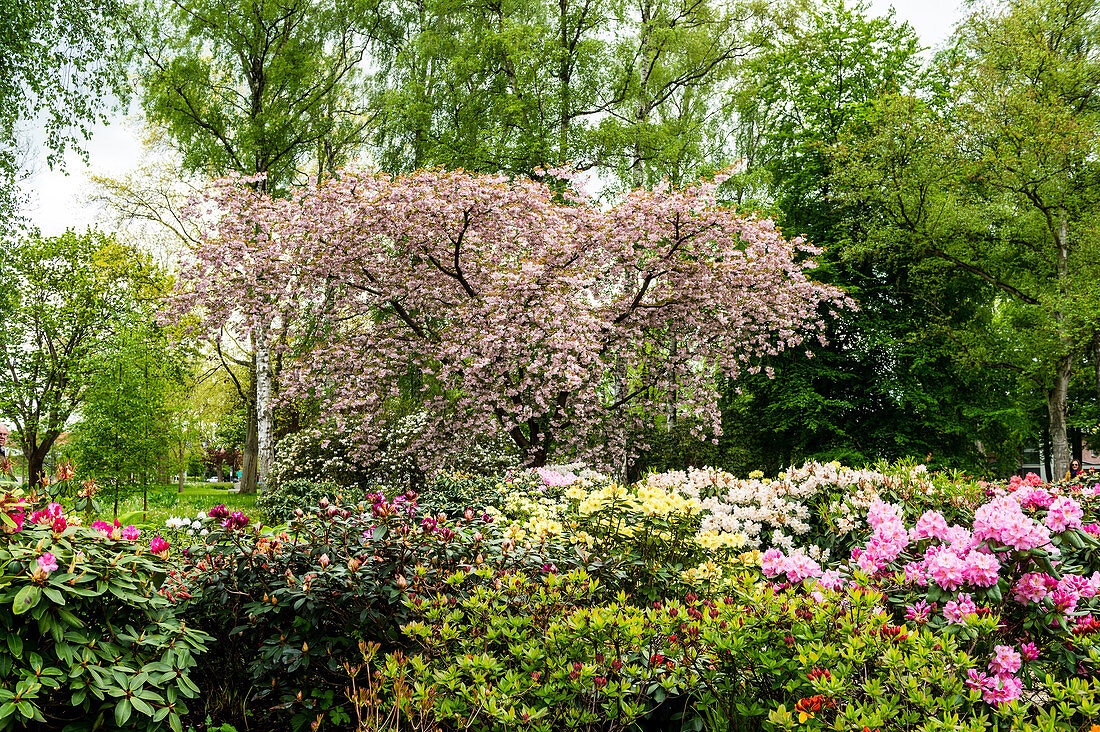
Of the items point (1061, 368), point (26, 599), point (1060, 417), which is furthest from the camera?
point (1060, 417)

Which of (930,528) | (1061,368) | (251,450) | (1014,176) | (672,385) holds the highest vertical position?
(1014,176)

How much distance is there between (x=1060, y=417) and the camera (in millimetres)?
13555

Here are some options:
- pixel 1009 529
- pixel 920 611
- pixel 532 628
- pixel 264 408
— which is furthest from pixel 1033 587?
pixel 264 408

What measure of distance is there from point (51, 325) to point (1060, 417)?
2229 cm

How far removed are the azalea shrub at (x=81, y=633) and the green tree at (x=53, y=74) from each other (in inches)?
458

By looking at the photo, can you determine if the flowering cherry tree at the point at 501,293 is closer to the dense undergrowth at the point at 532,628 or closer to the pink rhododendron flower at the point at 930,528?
the dense undergrowth at the point at 532,628

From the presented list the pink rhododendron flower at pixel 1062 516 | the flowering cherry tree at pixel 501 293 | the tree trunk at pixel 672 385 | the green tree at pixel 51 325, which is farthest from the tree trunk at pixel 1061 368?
the green tree at pixel 51 325

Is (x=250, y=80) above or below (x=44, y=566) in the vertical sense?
above

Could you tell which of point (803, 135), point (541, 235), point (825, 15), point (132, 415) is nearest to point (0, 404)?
point (132, 415)

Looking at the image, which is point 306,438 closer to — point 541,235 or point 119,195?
point 541,235

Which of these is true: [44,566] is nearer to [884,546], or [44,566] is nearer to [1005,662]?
[884,546]

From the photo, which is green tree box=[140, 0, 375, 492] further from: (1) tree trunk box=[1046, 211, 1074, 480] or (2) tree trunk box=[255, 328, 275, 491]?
(1) tree trunk box=[1046, 211, 1074, 480]

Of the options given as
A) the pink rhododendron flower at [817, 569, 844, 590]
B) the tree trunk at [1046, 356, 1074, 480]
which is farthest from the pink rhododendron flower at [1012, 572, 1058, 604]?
the tree trunk at [1046, 356, 1074, 480]

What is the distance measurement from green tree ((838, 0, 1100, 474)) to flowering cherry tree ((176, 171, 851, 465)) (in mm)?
→ 4181
